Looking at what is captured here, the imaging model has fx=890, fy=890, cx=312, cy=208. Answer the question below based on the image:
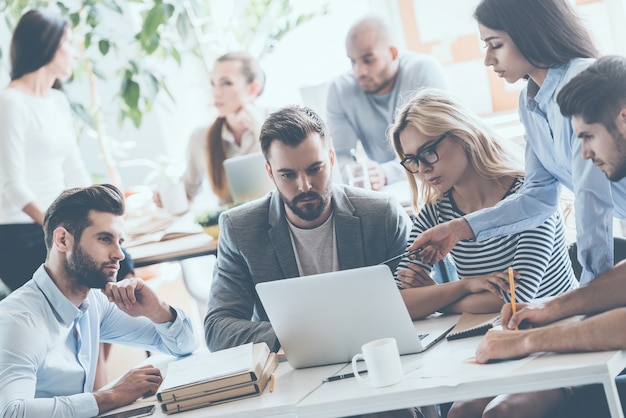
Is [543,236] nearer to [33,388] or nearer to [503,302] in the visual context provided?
[503,302]

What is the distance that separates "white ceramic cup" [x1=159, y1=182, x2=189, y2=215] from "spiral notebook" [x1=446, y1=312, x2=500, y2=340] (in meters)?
2.24

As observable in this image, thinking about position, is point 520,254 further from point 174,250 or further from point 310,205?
point 174,250

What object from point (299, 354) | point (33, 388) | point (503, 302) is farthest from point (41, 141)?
point (503, 302)

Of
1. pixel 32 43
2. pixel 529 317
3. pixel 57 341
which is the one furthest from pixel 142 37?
pixel 529 317

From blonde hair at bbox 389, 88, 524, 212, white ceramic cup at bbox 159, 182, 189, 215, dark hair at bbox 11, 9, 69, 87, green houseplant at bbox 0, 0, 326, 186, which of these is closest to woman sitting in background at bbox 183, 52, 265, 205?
white ceramic cup at bbox 159, 182, 189, 215

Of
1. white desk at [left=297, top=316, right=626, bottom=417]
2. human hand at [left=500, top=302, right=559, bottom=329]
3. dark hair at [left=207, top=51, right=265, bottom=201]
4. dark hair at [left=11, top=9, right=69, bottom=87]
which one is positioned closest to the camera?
white desk at [left=297, top=316, right=626, bottom=417]

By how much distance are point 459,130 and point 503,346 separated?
79 cm

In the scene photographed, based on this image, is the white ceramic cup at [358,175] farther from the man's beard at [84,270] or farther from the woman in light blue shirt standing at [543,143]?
the man's beard at [84,270]

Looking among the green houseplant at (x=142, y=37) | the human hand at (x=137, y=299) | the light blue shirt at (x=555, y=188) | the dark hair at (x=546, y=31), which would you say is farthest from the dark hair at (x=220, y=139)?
the dark hair at (x=546, y=31)

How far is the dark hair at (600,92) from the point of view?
1.77 m

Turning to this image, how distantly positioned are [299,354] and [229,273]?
0.60 metres

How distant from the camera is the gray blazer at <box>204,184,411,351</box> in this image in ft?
8.41

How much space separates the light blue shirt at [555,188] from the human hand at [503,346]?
11.9 inches

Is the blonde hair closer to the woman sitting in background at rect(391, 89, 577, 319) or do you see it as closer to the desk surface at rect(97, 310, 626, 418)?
the woman sitting in background at rect(391, 89, 577, 319)
